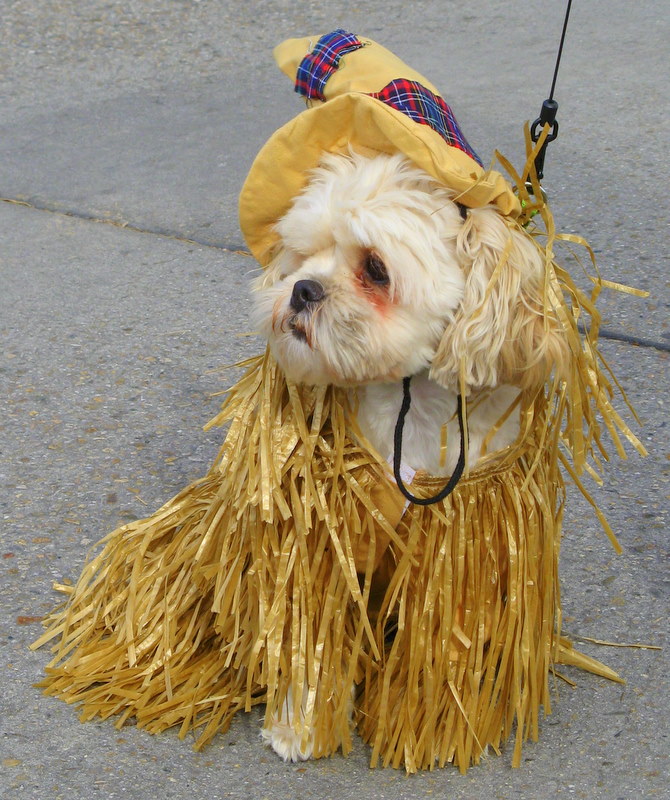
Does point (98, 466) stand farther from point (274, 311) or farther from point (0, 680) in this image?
point (274, 311)

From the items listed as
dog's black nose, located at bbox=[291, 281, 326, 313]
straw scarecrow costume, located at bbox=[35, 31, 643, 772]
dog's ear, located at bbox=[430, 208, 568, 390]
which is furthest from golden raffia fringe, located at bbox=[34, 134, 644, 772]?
dog's black nose, located at bbox=[291, 281, 326, 313]

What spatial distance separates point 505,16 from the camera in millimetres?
6945

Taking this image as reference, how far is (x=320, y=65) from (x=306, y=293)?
1.59ft

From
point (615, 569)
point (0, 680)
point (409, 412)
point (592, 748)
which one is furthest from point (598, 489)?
point (0, 680)

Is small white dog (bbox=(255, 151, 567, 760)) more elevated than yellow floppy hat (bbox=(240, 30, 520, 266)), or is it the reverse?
yellow floppy hat (bbox=(240, 30, 520, 266))

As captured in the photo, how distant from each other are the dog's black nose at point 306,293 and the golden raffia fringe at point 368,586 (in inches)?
9.4

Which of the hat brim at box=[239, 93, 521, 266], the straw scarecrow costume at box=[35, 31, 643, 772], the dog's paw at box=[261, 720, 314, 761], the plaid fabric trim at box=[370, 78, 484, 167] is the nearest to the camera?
the hat brim at box=[239, 93, 521, 266]

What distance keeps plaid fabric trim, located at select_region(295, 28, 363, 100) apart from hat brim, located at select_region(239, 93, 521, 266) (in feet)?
0.59

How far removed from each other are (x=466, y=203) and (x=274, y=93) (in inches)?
166

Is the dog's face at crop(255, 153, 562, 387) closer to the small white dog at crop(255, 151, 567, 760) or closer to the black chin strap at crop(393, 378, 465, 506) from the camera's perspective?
the small white dog at crop(255, 151, 567, 760)

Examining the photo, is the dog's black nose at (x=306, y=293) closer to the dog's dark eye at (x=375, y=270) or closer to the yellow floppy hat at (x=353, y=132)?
the dog's dark eye at (x=375, y=270)

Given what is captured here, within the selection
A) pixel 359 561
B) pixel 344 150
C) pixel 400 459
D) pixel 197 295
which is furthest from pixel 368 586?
pixel 197 295

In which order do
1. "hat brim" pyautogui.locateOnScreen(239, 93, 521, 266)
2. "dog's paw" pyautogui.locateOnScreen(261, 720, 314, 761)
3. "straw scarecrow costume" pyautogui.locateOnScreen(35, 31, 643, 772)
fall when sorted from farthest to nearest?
1. "dog's paw" pyautogui.locateOnScreen(261, 720, 314, 761)
2. "straw scarecrow costume" pyautogui.locateOnScreen(35, 31, 643, 772)
3. "hat brim" pyautogui.locateOnScreen(239, 93, 521, 266)

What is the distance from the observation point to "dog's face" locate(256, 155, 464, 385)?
1974 mm
